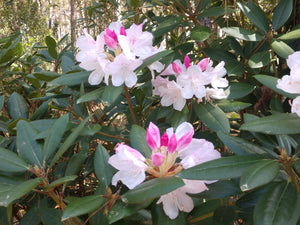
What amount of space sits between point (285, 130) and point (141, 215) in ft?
1.23

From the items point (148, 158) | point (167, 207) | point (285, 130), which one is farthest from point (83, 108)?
point (285, 130)

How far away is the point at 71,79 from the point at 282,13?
2.53 feet

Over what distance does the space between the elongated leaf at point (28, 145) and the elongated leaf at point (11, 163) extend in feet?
0.11

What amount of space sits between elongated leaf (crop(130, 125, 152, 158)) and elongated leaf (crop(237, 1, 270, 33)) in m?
0.60

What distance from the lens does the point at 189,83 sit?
88 cm

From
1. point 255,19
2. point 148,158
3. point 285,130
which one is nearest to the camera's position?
point 285,130

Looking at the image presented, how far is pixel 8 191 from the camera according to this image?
1.97ft

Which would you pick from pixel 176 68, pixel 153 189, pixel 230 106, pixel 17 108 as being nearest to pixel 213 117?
pixel 230 106

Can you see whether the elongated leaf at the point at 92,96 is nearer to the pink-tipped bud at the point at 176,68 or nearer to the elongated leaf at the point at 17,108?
the pink-tipped bud at the point at 176,68

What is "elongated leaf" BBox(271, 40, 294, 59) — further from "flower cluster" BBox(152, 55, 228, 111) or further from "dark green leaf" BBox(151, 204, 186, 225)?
"dark green leaf" BBox(151, 204, 186, 225)

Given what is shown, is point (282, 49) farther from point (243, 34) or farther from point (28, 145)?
point (28, 145)

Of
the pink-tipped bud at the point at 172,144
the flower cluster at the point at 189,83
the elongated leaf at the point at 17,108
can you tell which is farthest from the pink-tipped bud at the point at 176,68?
the elongated leaf at the point at 17,108

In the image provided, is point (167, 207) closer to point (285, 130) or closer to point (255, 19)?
point (285, 130)

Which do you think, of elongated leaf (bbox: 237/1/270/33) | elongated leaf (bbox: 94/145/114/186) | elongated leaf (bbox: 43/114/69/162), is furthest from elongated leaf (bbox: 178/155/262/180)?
elongated leaf (bbox: 237/1/270/33)
